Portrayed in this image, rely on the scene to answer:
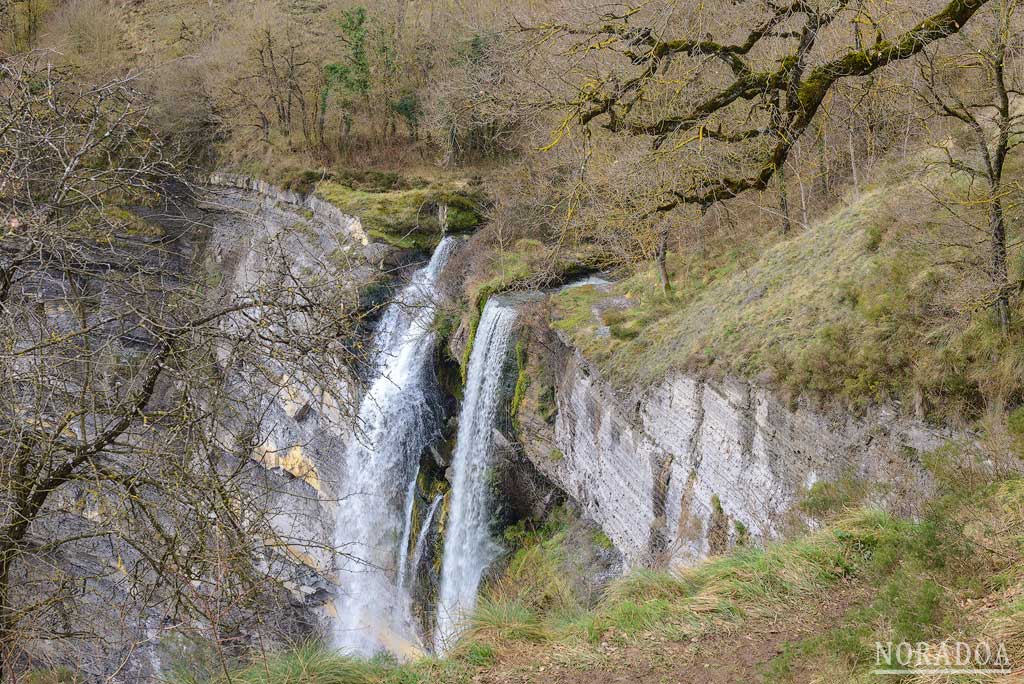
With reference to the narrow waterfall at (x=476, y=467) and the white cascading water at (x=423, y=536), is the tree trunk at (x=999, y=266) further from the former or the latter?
the white cascading water at (x=423, y=536)

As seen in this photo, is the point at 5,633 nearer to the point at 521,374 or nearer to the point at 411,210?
the point at 521,374

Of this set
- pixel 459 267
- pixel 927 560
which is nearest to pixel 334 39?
pixel 459 267

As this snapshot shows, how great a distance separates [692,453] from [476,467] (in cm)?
536

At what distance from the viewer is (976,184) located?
7098 millimetres

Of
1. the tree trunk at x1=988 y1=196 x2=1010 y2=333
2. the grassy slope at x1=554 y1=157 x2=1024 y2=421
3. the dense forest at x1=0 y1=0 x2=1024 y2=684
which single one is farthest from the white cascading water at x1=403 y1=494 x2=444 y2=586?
the tree trunk at x1=988 y1=196 x2=1010 y2=333

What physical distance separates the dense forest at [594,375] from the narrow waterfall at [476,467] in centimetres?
8

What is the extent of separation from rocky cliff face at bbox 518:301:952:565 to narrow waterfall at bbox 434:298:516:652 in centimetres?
64

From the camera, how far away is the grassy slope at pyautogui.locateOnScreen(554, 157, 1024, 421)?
566cm

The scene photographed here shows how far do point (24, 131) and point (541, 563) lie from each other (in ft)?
32.7

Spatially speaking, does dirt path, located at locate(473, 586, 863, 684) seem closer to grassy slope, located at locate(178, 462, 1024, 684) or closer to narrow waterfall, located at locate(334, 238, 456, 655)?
grassy slope, located at locate(178, 462, 1024, 684)

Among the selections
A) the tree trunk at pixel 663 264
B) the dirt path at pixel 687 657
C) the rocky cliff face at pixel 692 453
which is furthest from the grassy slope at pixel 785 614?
the tree trunk at pixel 663 264

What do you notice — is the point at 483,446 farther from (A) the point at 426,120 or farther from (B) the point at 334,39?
(B) the point at 334,39

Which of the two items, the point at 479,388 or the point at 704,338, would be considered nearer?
the point at 704,338

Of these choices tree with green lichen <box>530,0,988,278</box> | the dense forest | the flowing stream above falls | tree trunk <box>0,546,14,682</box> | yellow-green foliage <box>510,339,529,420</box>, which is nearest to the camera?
tree trunk <box>0,546,14,682</box>
